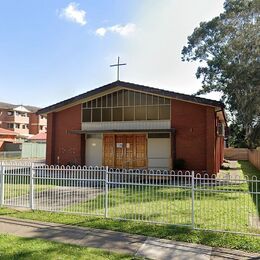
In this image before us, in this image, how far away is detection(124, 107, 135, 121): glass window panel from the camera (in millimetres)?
22000

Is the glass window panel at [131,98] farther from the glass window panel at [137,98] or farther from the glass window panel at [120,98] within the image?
the glass window panel at [120,98]

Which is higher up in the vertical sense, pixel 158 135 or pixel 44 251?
pixel 158 135

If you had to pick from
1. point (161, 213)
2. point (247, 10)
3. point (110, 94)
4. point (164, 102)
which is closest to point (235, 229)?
point (161, 213)

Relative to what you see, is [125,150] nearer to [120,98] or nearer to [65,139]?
[120,98]

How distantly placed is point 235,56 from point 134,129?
11.9 m

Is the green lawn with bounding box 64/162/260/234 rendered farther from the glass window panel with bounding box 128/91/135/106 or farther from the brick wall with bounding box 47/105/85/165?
the brick wall with bounding box 47/105/85/165

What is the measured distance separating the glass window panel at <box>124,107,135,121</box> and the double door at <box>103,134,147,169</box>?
3.73ft

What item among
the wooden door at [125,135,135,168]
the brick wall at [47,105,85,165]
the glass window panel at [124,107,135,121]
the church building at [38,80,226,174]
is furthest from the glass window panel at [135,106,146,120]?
the brick wall at [47,105,85,165]

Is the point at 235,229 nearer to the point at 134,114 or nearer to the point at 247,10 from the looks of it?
the point at 134,114

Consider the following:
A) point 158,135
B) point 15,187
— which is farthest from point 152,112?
point 15,187

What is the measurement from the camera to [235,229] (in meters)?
8.25

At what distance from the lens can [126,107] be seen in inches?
872

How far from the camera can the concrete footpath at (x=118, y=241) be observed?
6.59 m

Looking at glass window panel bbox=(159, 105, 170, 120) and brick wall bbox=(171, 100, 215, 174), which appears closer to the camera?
brick wall bbox=(171, 100, 215, 174)
